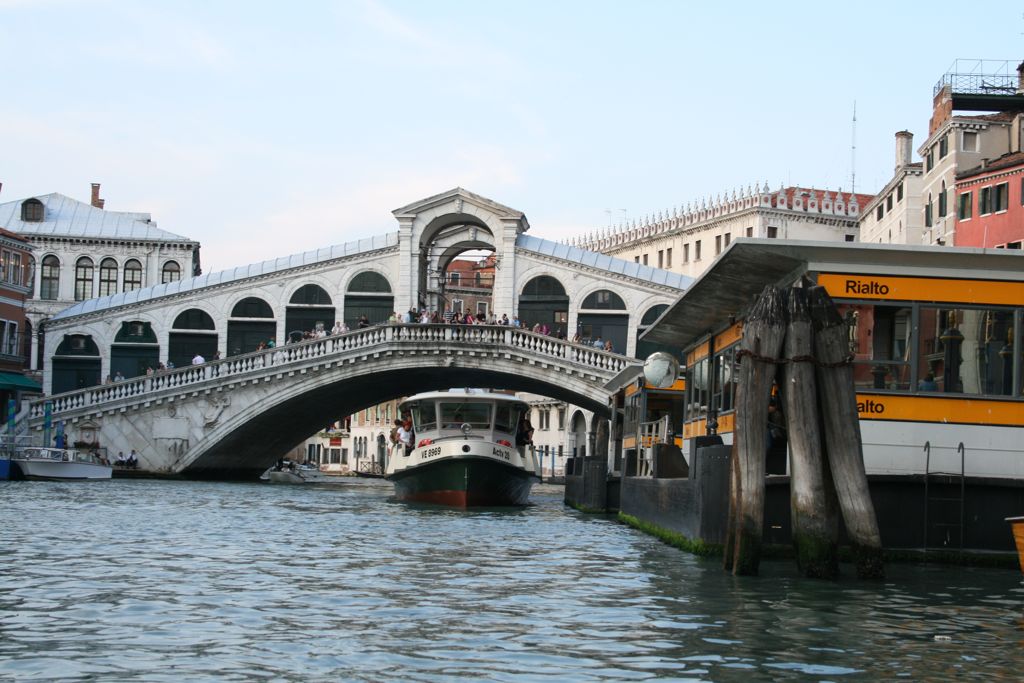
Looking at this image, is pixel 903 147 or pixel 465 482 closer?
pixel 465 482

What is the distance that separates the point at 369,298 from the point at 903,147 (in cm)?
2147

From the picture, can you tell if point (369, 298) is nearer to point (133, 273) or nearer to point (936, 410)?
point (133, 273)

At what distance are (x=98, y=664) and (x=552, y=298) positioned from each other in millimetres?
36856

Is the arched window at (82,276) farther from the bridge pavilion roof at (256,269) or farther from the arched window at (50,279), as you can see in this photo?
the bridge pavilion roof at (256,269)

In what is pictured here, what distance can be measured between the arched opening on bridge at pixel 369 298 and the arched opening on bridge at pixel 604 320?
5923mm

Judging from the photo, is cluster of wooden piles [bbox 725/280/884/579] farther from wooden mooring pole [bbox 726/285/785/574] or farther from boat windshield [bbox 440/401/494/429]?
boat windshield [bbox 440/401/494/429]

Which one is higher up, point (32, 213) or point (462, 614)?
point (32, 213)

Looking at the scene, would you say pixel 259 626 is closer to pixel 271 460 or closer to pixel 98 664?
pixel 98 664

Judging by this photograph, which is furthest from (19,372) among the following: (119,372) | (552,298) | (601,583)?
(601,583)

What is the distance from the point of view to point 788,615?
34.2 feet

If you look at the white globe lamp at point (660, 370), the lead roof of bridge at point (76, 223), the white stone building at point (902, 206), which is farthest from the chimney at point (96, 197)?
the white globe lamp at point (660, 370)

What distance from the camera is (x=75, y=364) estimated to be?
44.9 metres

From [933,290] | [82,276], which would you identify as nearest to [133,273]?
[82,276]

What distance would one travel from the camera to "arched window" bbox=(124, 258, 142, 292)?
5153cm
